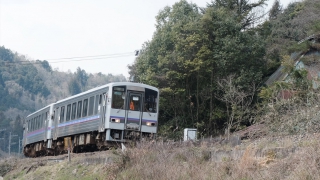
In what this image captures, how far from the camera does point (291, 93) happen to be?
14.8 metres

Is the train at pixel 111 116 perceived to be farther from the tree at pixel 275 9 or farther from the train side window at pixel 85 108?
the tree at pixel 275 9

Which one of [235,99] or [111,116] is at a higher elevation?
[235,99]

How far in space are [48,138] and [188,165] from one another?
1529 cm

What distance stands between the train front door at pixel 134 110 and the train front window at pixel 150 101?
20 cm

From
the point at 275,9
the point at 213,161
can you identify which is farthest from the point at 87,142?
the point at 275,9

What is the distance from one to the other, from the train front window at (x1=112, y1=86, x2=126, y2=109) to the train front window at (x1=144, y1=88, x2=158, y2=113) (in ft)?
2.89

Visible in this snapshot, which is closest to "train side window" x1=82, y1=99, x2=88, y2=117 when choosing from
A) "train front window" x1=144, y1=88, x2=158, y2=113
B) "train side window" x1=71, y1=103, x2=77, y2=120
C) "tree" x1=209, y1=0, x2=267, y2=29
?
"train side window" x1=71, y1=103, x2=77, y2=120

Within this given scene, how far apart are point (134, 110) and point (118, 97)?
0.72m

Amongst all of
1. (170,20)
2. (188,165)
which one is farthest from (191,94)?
(188,165)

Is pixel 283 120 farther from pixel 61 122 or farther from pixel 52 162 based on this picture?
pixel 61 122

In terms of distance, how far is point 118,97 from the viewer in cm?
1670

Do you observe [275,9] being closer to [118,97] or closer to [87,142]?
[87,142]

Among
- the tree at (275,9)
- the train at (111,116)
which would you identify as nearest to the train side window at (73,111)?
the train at (111,116)

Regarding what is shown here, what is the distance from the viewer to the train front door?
54.9 feet
